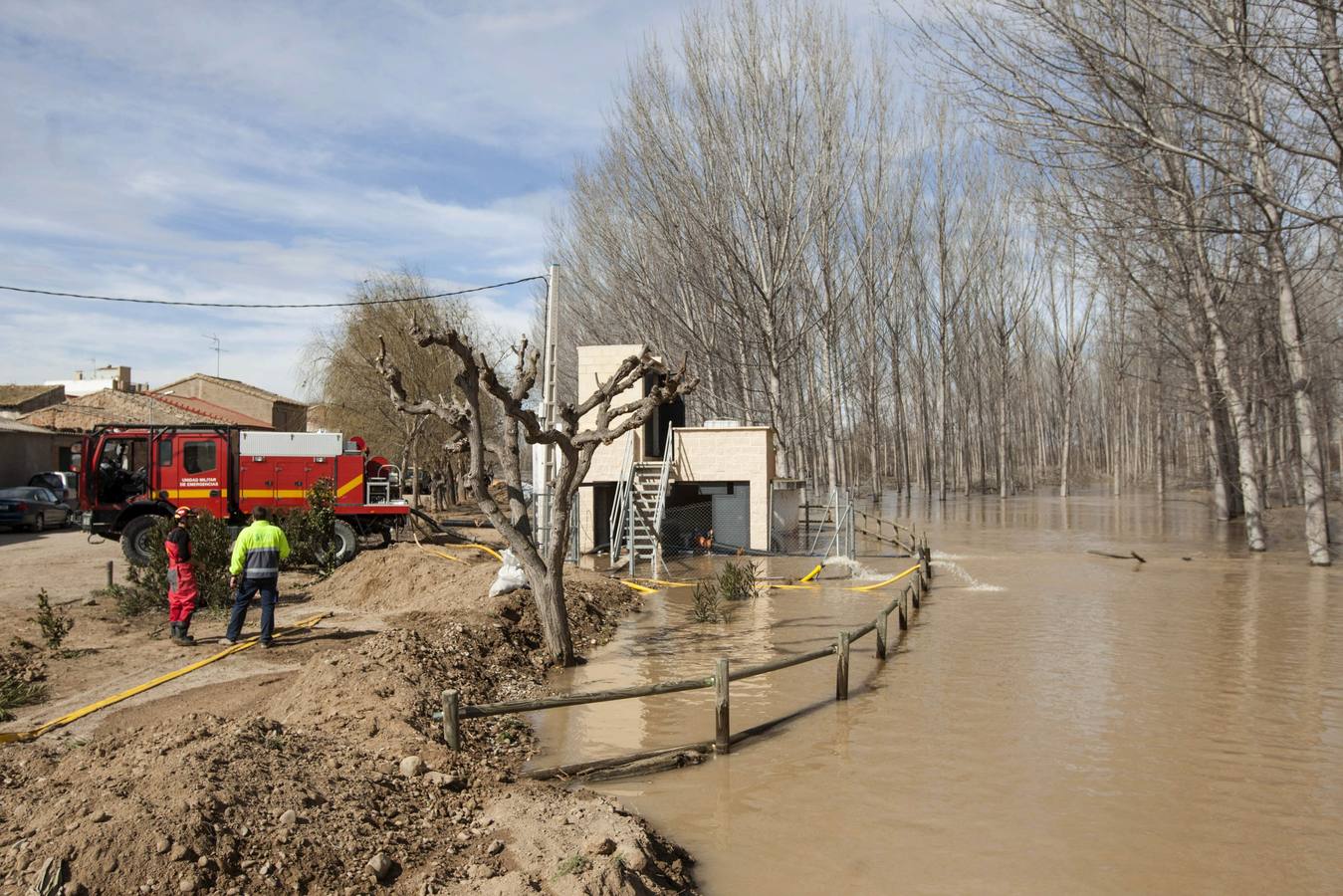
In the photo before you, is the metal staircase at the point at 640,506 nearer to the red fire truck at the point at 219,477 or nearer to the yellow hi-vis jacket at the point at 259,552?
the red fire truck at the point at 219,477

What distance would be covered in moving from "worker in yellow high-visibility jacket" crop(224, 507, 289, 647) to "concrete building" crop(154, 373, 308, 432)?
4310cm

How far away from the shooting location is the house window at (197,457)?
69.7ft

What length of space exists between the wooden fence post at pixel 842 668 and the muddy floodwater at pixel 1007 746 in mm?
155

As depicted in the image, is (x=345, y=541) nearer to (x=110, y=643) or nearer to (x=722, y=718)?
Result: (x=110, y=643)

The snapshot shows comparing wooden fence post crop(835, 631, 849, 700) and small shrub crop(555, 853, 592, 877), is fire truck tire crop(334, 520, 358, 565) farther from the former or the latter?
small shrub crop(555, 853, 592, 877)

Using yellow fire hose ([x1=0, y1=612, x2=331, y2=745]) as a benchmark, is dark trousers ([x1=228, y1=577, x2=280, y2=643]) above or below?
above

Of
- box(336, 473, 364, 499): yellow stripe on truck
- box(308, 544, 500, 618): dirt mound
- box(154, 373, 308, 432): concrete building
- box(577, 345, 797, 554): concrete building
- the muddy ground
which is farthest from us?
box(154, 373, 308, 432): concrete building

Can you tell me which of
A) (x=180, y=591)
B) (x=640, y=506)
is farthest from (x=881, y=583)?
(x=180, y=591)

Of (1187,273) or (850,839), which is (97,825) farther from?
(1187,273)

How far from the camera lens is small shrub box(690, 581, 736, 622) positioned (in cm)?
1470

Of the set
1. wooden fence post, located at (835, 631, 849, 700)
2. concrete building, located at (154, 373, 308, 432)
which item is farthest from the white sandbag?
concrete building, located at (154, 373, 308, 432)

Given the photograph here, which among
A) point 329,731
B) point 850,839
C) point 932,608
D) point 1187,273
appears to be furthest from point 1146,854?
point 1187,273

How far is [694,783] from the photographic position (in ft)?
25.5

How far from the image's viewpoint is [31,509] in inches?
1133
